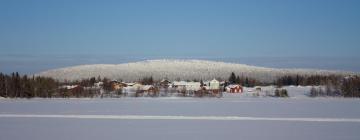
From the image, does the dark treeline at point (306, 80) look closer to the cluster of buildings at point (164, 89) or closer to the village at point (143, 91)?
the village at point (143, 91)

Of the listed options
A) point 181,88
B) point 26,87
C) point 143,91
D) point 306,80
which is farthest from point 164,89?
point 306,80

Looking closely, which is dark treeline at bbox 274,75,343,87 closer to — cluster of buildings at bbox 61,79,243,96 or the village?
the village

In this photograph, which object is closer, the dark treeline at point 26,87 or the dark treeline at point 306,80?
the dark treeline at point 26,87

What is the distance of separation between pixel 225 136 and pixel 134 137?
1.90m

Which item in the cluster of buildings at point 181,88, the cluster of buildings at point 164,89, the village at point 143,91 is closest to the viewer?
the village at point 143,91

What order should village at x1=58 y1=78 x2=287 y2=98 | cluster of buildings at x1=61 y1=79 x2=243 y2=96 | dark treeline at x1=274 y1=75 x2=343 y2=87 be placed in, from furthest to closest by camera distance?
dark treeline at x1=274 y1=75 x2=343 y2=87 < cluster of buildings at x1=61 y1=79 x2=243 y2=96 < village at x1=58 y1=78 x2=287 y2=98

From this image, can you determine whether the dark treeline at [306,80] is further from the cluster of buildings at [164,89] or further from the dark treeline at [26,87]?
the dark treeline at [26,87]

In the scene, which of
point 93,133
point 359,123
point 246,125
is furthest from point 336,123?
point 93,133

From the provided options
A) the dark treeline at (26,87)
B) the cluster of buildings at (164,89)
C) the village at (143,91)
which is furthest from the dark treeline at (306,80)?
the dark treeline at (26,87)

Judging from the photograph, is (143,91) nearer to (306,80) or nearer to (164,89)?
(164,89)

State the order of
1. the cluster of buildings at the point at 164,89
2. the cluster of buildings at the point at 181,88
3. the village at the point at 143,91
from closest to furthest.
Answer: the village at the point at 143,91 < the cluster of buildings at the point at 164,89 < the cluster of buildings at the point at 181,88

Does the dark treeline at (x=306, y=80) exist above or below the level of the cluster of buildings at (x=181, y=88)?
above

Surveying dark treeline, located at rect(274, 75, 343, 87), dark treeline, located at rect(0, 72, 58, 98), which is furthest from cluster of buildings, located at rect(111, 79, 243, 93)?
dark treeline, located at rect(274, 75, 343, 87)

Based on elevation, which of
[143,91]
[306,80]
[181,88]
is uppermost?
[306,80]
